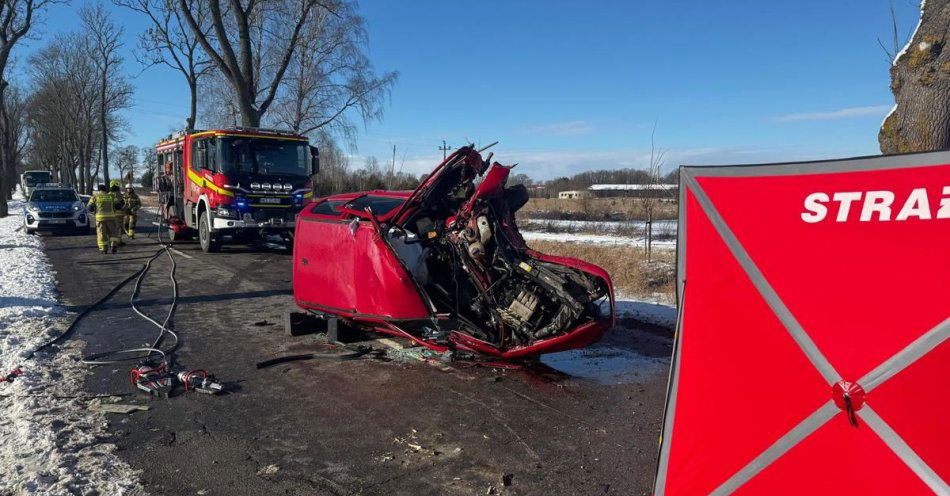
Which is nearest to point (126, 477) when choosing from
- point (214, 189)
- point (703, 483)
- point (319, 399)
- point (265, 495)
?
point (265, 495)

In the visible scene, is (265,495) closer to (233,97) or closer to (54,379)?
(54,379)

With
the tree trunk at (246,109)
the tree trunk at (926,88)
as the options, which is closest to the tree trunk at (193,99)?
the tree trunk at (246,109)

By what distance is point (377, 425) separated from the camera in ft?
15.0

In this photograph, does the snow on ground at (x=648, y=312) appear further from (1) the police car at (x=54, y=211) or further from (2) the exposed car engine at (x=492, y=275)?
(1) the police car at (x=54, y=211)

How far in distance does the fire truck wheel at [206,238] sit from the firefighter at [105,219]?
1917 millimetres

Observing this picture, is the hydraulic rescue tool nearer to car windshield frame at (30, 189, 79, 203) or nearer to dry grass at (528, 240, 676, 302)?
dry grass at (528, 240, 676, 302)

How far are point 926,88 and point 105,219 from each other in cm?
1582

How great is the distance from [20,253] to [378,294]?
12.3m

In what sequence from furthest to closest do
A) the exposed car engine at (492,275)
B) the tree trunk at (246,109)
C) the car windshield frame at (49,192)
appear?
the tree trunk at (246,109)
the car windshield frame at (49,192)
the exposed car engine at (492,275)

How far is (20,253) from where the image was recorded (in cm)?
1409

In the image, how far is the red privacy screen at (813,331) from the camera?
6.45 feet

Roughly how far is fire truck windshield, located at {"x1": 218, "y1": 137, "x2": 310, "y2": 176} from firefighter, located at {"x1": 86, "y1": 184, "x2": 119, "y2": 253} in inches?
120

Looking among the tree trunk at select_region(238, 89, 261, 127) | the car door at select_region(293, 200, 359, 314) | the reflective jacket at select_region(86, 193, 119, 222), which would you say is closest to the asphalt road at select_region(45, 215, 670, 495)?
the car door at select_region(293, 200, 359, 314)

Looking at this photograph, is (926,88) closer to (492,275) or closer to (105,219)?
(492,275)
